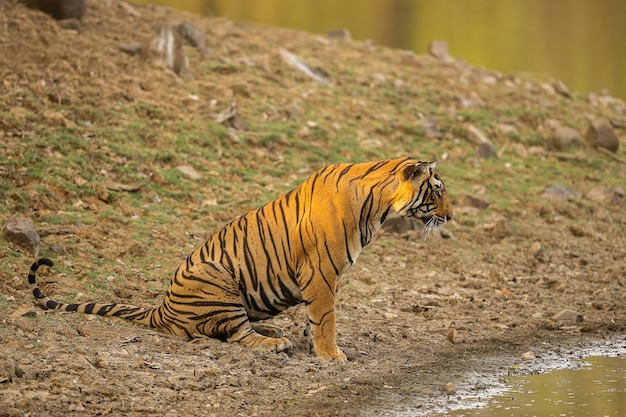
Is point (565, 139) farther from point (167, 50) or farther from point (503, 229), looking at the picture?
point (167, 50)

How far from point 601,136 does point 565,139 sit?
1.82 ft

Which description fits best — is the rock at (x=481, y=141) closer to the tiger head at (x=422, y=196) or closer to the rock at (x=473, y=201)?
the rock at (x=473, y=201)

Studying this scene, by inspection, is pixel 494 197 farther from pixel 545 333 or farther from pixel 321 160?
pixel 545 333

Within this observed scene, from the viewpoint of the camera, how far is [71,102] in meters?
10.9

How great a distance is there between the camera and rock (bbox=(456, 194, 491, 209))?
449 inches

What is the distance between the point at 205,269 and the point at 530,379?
2178mm

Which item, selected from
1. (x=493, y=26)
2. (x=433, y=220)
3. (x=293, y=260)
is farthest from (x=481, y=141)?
(x=493, y=26)

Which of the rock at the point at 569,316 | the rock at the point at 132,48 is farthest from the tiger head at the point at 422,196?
the rock at the point at 132,48

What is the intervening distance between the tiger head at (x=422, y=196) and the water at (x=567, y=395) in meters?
1.16

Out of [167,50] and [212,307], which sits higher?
[167,50]

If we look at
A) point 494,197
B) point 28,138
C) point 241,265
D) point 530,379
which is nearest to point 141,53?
point 28,138

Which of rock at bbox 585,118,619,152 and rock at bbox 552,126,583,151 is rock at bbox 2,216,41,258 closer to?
rock at bbox 552,126,583,151

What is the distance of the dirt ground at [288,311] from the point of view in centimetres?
636

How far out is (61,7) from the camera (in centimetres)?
1259
